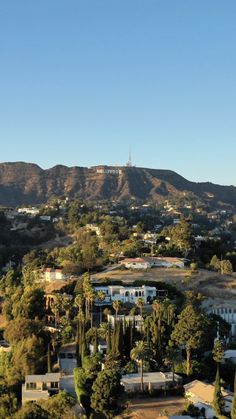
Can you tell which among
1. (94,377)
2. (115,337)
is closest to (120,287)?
(115,337)

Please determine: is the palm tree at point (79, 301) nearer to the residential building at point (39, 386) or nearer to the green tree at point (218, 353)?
the residential building at point (39, 386)

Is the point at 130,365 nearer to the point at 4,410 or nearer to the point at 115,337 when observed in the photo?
the point at 115,337

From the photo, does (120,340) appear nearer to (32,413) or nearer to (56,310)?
(56,310)

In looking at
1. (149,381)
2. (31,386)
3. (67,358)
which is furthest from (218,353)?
Answer: (31,386)

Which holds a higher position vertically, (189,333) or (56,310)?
(189,333)

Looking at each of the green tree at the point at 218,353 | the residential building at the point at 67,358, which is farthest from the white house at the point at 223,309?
the residential building at the point at 67,358

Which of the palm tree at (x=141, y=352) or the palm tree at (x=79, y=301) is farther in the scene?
A: the palm tree at (x=79, y=301)
